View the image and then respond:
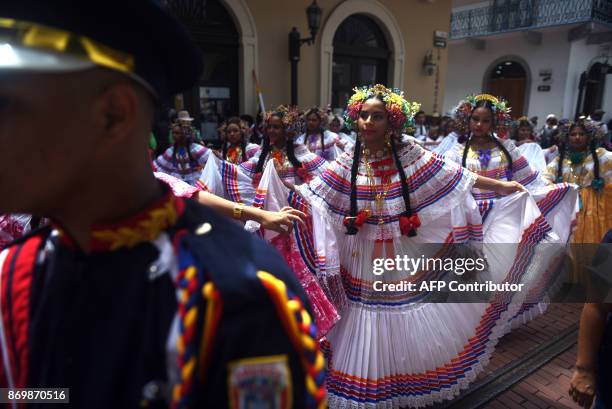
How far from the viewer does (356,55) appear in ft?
39.5

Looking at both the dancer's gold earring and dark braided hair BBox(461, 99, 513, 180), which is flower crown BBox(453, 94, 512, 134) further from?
the dancer's gold earring

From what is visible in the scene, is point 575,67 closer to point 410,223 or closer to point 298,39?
point 298,39

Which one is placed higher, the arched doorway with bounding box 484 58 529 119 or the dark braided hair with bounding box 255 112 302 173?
the arched doorway with bounding box 484 58 529 119

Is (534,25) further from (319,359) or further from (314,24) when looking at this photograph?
(319,359)

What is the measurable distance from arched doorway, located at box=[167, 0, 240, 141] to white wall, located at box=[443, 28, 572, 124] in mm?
15165

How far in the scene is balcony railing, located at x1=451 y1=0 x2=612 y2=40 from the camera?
55.5 feet

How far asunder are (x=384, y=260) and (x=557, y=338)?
6.73 ft

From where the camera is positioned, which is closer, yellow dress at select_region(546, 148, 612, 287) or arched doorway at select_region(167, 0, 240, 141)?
yellow dress at select_region(546, 148, 612, 287)

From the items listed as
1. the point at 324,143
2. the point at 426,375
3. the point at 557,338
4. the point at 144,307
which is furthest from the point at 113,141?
A: the point at 324,143

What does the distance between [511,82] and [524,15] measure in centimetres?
303

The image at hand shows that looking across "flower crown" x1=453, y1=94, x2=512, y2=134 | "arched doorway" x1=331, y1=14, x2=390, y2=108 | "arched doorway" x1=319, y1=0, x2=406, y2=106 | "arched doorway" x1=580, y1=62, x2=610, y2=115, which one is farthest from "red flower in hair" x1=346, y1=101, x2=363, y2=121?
"arched doorway" x1=580, y1=62, x2=610, y2=115

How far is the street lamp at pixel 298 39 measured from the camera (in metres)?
9.61

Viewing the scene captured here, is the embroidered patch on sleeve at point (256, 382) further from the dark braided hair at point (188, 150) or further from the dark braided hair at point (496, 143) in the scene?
the dark braided hair at point (188, 150)

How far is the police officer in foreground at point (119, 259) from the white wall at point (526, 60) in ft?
69.5
